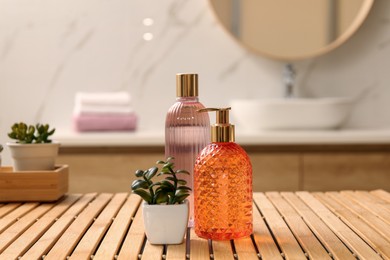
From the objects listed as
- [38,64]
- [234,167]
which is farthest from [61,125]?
[234,167]

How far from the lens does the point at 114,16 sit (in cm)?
330

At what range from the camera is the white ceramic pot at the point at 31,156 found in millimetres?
1652

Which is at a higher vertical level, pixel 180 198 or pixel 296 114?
pixel 296 114

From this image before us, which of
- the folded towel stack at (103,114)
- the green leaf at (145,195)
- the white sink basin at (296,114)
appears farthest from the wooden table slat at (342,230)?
the folded towel stack at (103,114)

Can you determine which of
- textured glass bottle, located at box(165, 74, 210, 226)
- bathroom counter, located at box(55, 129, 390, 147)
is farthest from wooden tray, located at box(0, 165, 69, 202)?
bathroom counter, located at box(55, 129, 390, 147)

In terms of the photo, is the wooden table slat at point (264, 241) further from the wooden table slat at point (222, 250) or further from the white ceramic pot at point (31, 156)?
the white ceramic pot at point (31, 156)

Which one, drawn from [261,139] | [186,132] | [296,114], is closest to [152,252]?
[186,132]

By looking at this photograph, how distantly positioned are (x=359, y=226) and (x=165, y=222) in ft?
1.41

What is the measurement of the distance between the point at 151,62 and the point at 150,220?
2261mm

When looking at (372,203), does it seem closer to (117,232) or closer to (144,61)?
(117,232)

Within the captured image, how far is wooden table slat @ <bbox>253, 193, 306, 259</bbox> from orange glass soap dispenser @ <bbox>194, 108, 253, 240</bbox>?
0.28 ft

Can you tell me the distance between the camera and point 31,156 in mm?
1661

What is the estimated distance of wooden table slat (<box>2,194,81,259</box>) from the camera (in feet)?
3.61

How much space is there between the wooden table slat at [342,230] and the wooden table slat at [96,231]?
18.3 inches
